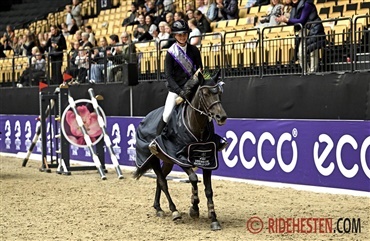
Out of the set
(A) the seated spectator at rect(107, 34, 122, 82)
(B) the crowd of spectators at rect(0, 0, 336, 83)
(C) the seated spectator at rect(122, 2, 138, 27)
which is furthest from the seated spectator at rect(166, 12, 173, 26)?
(C) the seated spectator at rect(122, 2, 138, 27)

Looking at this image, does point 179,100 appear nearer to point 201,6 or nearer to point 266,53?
point 266,53

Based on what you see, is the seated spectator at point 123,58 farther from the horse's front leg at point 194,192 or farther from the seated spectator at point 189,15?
the horse's front leg at point 194,192

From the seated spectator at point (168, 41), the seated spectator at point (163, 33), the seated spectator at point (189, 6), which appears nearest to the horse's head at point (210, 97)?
the seated spectator at point (168, 41)

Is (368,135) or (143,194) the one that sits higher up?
(368,135)

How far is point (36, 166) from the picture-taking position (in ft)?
68.1

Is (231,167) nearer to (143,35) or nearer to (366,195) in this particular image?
(366,195)

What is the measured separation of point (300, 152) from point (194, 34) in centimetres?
529

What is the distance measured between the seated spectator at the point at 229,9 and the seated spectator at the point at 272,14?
1.87 metres

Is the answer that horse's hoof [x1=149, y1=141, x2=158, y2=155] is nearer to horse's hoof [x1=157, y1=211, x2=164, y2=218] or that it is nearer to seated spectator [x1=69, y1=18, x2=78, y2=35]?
horse's hoof [x1=157, y1=211, x2=164, y2=218]

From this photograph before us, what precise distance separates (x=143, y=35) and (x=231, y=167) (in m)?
6.06

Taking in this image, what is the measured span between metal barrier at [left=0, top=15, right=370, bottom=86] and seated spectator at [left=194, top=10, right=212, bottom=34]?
91 cm

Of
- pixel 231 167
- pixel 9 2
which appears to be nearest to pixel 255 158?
pixel 231 167

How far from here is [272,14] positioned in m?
17.7

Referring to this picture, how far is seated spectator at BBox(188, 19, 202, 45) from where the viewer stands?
18.0 meters
